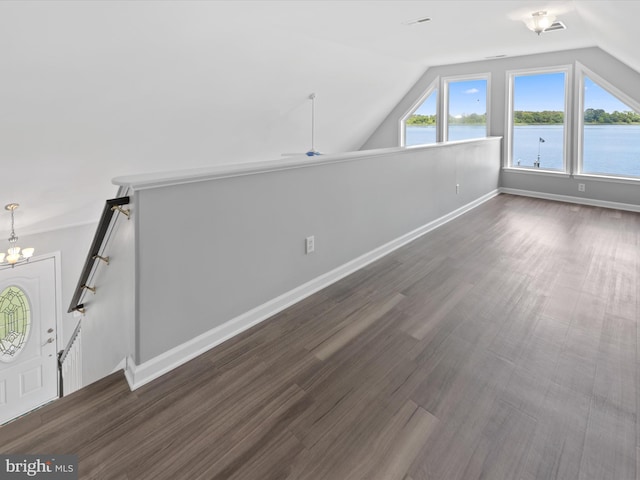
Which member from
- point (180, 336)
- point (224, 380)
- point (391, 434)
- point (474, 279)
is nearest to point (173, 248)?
point (180, 336)

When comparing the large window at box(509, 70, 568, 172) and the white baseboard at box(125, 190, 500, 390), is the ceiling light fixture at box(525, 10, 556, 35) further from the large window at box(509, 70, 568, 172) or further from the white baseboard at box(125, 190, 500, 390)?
the white baseboard at box(125, 190, 500, 390)

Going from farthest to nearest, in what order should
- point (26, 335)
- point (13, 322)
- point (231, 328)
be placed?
point (26, 335) → point (13, 322) → point (231, 328)

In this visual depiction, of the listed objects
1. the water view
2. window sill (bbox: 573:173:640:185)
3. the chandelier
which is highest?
the water view

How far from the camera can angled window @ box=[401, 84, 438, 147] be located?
7.37m

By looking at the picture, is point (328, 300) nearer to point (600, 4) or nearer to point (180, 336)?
point (180, 336)

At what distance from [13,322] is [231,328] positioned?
4.55 meters

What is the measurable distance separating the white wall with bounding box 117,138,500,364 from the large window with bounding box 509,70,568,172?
3660 mm

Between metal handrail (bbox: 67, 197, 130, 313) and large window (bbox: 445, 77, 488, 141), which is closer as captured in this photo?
metal handrail (bbox: 67, 197, 130, 313)

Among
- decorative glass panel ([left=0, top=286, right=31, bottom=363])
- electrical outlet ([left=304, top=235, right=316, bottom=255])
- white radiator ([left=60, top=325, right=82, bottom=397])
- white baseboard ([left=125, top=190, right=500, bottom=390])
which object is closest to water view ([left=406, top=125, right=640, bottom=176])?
white baseboard ([left=125, top=190, right=500, bottom=390])

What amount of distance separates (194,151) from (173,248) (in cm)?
362

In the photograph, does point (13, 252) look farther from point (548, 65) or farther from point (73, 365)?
point (548, 65)

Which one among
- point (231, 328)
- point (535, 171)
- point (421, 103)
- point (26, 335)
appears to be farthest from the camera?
point (421, 103)

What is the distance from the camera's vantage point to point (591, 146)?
5.70 metres

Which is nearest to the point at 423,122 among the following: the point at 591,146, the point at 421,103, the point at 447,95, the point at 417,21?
the point at 421,103
